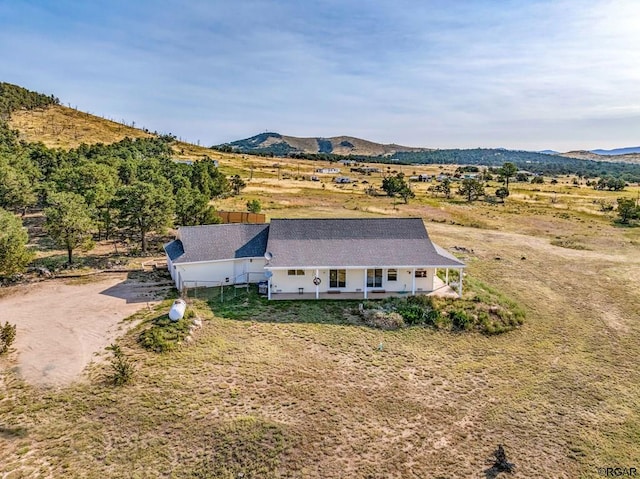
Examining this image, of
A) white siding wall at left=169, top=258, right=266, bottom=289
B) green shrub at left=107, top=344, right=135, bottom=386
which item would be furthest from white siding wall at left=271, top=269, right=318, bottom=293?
green shrub at left=107, top=344, right=135, bottom=386

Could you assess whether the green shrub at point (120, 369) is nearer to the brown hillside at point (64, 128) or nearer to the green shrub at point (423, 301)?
the green shrub at point (423, 301)

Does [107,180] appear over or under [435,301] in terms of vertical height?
over

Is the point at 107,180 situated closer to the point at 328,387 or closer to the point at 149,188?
the point at 149,188

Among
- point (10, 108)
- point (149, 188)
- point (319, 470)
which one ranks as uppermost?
point (10, 108)

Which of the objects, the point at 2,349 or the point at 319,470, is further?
the point at 2,349

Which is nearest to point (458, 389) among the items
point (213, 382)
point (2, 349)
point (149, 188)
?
point (213, 382)

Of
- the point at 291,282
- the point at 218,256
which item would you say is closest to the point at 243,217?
the point at 218,256

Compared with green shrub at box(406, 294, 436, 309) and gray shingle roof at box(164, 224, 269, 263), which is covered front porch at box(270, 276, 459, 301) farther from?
gray shingle roof at box(164, 224, 269, 263)
